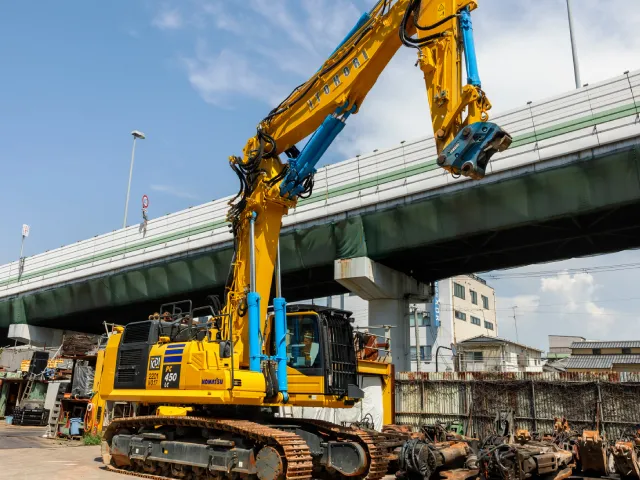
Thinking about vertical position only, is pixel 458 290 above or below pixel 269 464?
above

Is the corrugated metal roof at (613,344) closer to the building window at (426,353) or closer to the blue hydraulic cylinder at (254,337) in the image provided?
the building window at (426,353)

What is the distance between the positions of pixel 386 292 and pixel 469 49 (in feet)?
53.6

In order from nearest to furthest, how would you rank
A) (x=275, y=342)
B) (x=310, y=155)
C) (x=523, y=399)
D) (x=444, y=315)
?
(x=275, y=342) < (x=310, y=155) < (x=523, y=399) < (x=444, y=315)

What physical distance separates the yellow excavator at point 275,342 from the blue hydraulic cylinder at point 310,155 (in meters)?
0.03

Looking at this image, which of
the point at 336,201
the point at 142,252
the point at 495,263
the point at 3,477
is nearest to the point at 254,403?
the point at 3,477

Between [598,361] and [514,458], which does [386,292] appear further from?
[598,361]

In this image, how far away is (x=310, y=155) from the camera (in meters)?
12.3

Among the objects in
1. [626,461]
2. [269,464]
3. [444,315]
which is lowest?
[626,461]

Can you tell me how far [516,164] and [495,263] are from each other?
756 centimetres

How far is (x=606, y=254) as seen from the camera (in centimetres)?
2347

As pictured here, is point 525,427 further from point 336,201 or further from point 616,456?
point 336,201

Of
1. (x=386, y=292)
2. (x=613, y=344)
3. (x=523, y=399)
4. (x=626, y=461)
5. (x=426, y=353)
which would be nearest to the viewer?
(x=626, y=461)

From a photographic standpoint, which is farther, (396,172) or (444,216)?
(396,172)

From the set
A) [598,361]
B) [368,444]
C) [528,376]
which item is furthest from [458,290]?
[368,444]
